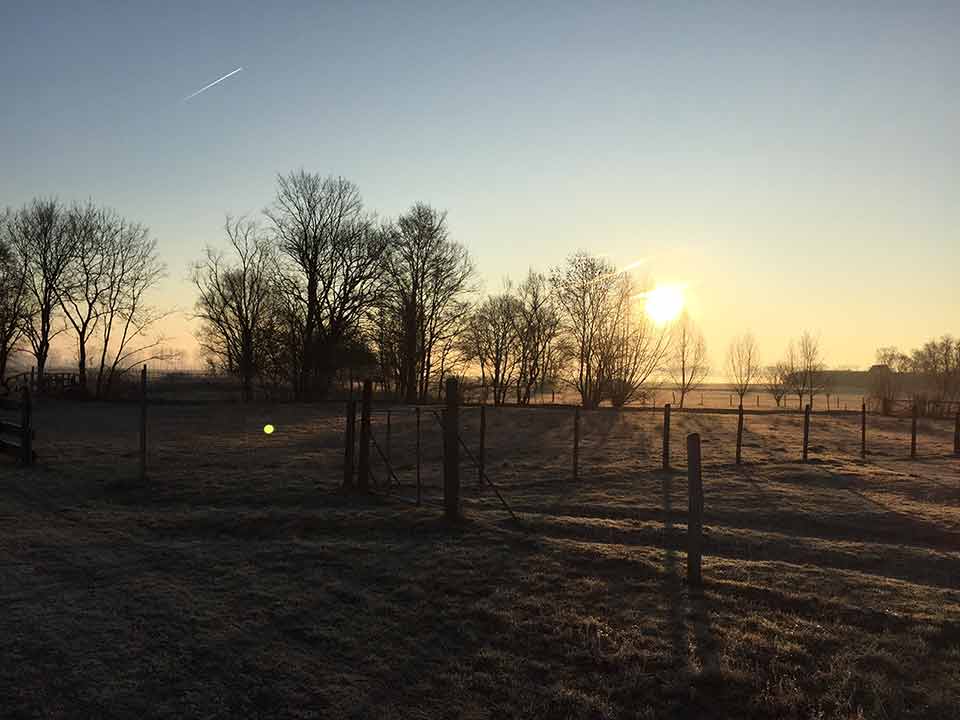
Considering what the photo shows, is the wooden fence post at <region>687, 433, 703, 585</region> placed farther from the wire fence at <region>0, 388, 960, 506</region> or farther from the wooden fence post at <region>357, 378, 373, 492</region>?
the wooden fence post at <region>357, 378, 373, 492</region>

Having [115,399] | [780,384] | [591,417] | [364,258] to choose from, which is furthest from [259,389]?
[780,384]

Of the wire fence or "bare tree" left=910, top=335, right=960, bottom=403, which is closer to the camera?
the wire fence

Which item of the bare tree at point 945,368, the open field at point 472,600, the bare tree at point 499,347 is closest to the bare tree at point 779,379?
the bare tree at point 945,368

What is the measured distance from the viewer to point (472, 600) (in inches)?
286

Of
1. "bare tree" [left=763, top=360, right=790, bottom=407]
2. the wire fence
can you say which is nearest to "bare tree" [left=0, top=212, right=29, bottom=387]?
the wire fence

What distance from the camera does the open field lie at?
5.14 metres

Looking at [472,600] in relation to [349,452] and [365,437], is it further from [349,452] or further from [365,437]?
[349,452]

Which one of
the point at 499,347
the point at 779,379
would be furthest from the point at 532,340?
the point at 779,379

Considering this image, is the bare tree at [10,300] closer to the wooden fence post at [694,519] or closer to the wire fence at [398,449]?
the wire fence at [398,449]

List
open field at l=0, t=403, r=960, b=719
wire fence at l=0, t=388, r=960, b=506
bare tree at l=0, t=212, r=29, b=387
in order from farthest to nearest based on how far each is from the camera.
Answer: bare tree at l=0, t=212, r=29, b=387 < wire fence at l=0, t=388, r=960, b=506 < open field at l=0, t=403, r=960, b=719

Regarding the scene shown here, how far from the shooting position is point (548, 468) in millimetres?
18328

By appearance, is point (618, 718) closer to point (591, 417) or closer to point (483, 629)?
point (483, 629)

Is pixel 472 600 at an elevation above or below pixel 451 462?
below

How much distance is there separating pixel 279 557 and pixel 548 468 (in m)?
10.2
